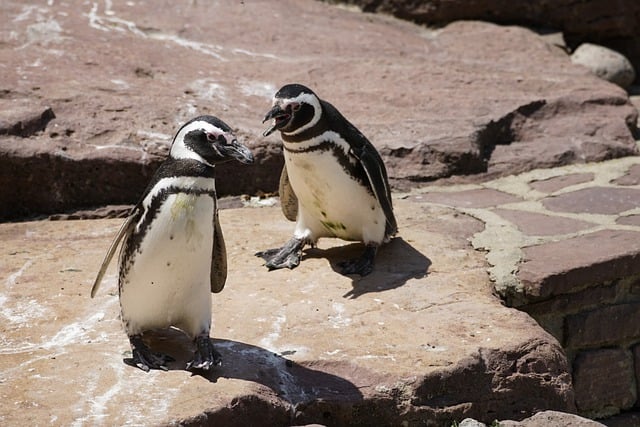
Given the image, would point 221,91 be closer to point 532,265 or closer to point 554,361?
point 532,265

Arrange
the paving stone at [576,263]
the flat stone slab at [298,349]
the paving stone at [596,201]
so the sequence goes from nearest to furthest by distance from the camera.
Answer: the flat stone slab at [298,349], the paving stone at [576,263], the paving stone at [596,201]

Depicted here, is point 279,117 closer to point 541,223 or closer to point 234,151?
point 234,151

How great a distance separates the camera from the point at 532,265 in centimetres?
467

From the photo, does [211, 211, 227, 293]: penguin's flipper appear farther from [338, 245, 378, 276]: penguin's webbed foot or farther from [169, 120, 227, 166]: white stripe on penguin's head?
[338, 245, 378, 276]: penguin's webbed foot

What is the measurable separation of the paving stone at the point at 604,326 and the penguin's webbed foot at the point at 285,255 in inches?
49.9

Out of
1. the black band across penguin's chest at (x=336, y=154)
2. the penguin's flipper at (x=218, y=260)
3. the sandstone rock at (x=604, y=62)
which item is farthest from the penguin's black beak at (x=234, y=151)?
the sandstone rock at (x=604, y=62)

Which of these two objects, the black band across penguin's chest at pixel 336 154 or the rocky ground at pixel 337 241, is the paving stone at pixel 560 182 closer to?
the rocky ground at pixel 337 241

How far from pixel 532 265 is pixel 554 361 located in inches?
30.4

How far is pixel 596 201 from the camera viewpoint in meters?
5.77

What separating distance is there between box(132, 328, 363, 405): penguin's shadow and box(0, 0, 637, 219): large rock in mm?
2145

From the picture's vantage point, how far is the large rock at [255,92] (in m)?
5.75

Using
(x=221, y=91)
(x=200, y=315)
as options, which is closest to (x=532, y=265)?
(x=200, y=315)

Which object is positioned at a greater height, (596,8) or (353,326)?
Result: (596,8)

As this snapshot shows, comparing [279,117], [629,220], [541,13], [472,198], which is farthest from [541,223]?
[541,13]
